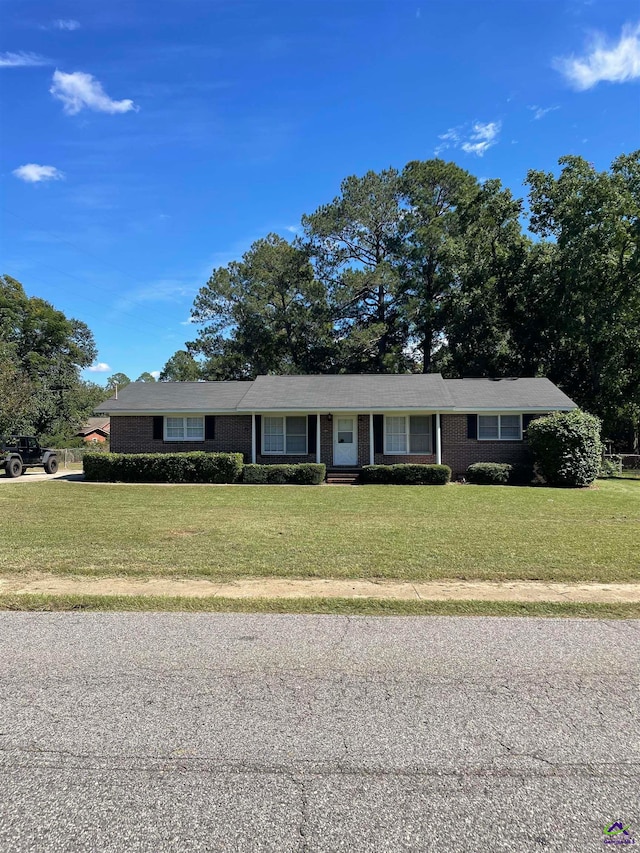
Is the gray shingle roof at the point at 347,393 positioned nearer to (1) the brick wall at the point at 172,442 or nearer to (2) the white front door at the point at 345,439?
(2) the white front door at the point at 345,439

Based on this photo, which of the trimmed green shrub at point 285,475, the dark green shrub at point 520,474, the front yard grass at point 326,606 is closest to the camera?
the front yard grass at point 326,606

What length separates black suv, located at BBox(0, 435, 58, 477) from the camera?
23.2 m

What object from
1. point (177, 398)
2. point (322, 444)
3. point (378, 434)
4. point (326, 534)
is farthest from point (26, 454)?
point (326, 534)

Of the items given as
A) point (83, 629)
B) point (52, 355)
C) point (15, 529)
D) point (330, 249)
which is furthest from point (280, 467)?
point (52, 355)

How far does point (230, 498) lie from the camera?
14516 millimetres

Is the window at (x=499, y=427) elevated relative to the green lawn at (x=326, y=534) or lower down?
elevated

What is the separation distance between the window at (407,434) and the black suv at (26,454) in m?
15.2

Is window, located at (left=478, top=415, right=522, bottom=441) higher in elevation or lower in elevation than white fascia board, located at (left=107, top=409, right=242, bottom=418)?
lower

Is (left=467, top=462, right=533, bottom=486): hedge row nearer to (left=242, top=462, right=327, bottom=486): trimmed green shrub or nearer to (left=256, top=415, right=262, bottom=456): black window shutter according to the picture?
(left=242, top=462, right=327, bottom=486): trimmed green shrub

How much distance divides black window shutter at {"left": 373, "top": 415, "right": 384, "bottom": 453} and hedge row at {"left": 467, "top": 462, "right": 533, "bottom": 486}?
133 inches

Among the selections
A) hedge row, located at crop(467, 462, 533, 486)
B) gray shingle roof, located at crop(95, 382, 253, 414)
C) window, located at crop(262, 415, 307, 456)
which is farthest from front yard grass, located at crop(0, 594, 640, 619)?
gray shingle roof, located at crop(95, 382, 253, 414)

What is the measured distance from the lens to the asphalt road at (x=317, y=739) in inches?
91.3

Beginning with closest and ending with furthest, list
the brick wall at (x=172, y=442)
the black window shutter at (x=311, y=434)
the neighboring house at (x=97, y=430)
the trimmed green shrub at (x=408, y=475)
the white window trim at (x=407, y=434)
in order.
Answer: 1. the trimmed green shrub at (x=408, y=475)
2. the white window trim at (x=407, y=434)
3. the black window shutter at (x=311, y=434)
4. the brick wall at (x=172, y=442)
5. the neighboring house at (x=97, y=430)

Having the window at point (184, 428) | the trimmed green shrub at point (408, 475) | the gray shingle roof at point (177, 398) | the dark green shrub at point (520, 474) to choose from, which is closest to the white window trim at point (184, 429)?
the window at point (184, 428)
